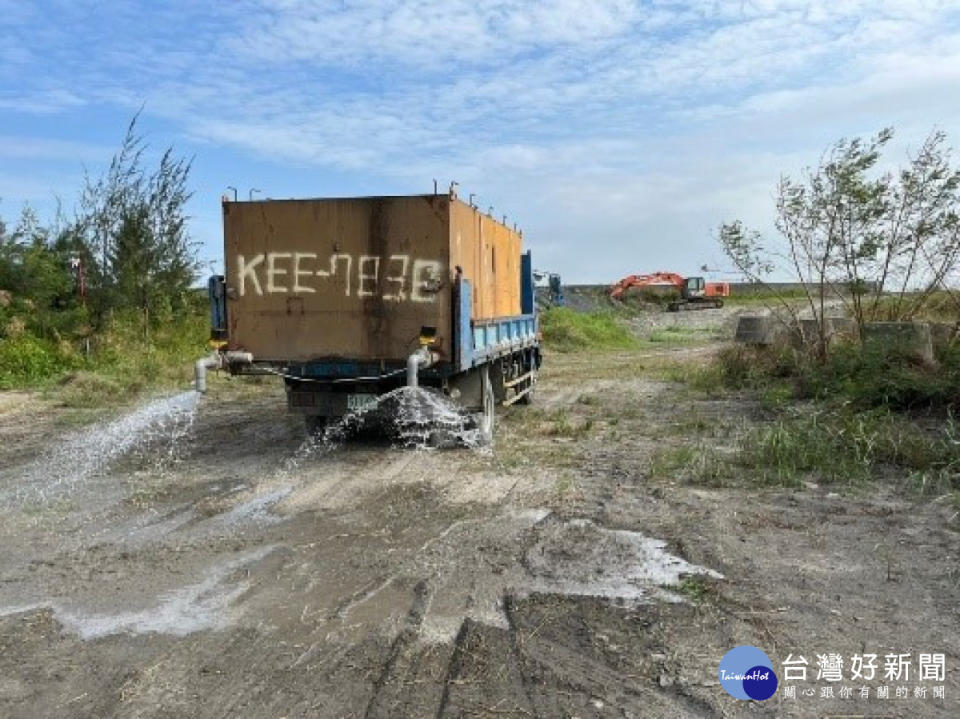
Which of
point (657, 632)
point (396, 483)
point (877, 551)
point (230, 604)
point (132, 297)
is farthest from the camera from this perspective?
point (132, 297)

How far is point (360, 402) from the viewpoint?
928 cm

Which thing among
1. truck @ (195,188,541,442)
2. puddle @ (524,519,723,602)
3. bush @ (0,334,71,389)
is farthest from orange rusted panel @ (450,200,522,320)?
bush @ (0,334,71,389)

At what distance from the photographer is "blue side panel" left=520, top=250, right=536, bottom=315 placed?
1378 centimetres

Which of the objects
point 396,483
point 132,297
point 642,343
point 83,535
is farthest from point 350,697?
point 642,343

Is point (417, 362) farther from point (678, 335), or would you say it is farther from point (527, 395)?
point (678, 335)

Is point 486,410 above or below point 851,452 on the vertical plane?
above

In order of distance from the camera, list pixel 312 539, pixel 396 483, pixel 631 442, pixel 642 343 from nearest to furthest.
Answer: pixel 312 539, pixel 396 483, pixel 631 442, pixel 642 343

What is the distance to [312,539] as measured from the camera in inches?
239

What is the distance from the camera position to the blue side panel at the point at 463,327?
897cm

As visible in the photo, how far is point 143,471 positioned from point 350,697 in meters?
5.80

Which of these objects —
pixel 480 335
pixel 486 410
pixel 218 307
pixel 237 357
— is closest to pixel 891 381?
pixel 486 410

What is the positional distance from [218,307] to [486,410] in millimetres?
3290

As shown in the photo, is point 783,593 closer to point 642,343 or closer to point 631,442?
point 631,442

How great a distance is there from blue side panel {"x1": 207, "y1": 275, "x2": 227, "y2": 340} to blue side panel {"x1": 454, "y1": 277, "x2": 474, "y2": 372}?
2537mm
